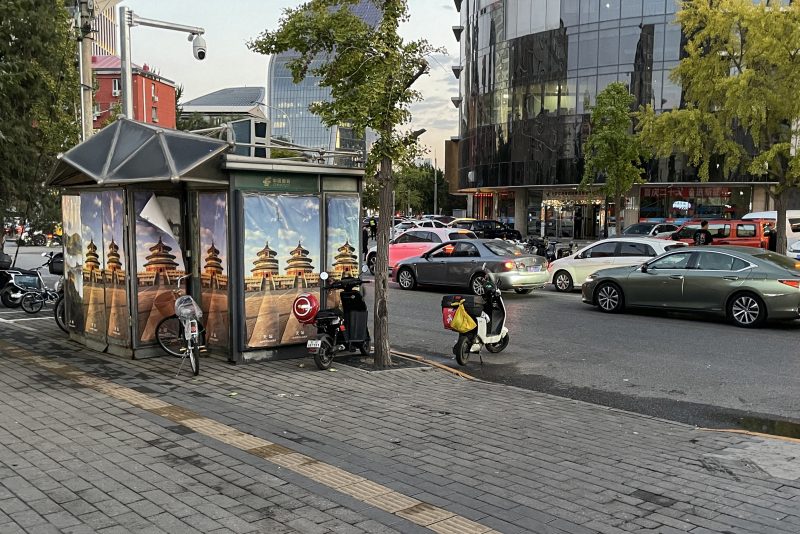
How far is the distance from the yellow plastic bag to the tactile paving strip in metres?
3.84

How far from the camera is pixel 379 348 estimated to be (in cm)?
916

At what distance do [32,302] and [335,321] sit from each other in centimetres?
819

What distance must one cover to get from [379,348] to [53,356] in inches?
176

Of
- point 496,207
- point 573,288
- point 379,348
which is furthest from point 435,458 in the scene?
point 496,207

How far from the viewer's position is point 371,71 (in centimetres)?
879

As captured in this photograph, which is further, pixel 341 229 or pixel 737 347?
pixel 737 347

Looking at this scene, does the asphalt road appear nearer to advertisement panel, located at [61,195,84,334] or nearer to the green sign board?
the green sign board

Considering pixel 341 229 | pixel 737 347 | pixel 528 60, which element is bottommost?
pixel 737 347

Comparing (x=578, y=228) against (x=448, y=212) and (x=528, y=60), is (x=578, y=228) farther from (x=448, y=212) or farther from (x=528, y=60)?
(x=448, y=212)

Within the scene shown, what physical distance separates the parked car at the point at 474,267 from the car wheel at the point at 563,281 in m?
1.32

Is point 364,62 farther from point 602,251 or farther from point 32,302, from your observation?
point 602,251

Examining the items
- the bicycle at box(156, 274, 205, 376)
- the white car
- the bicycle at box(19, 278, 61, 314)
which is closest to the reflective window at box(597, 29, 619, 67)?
the white car

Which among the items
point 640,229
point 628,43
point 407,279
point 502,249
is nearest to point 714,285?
point 502,249

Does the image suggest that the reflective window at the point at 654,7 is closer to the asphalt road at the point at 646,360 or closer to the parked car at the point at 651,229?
the parked car at the point at 651,229
